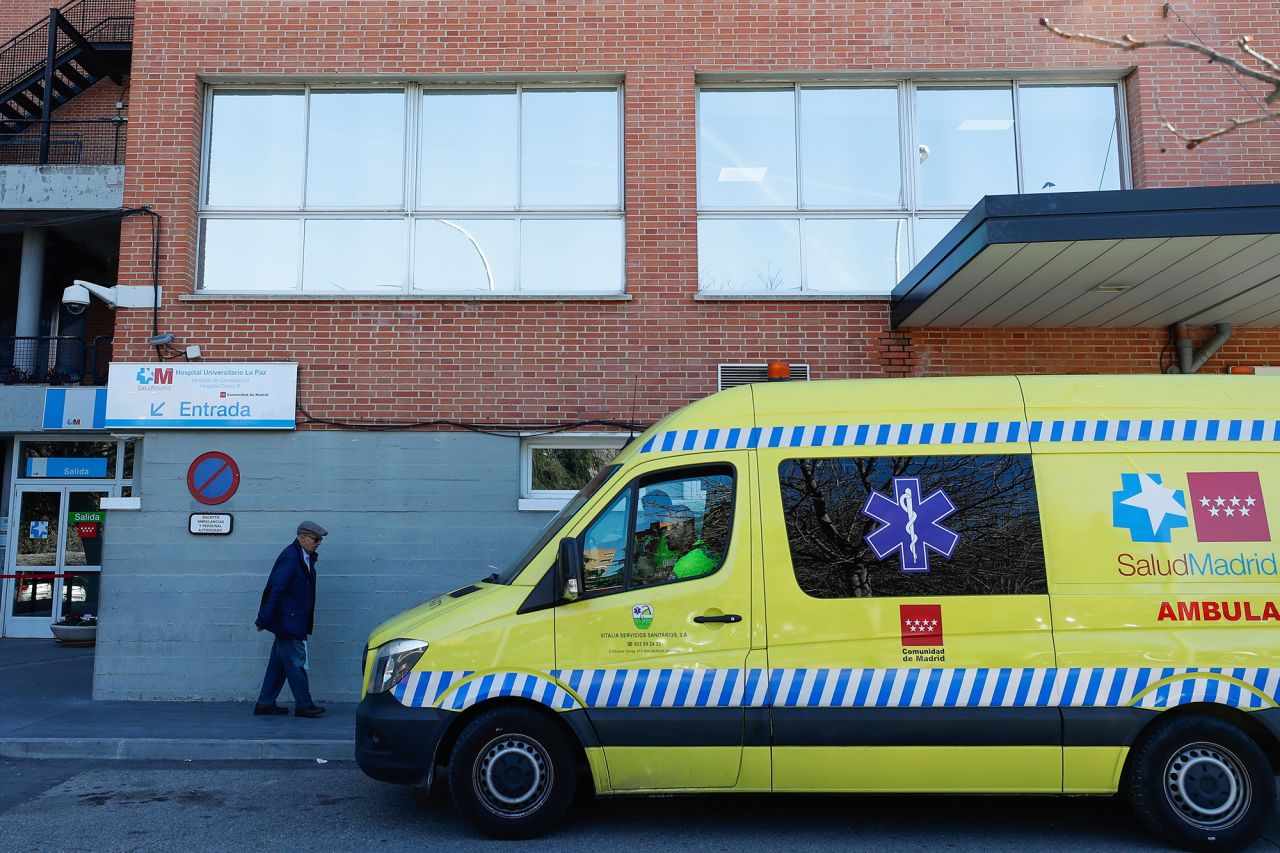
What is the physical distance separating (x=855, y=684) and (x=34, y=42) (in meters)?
16.2

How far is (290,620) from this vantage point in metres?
8.14

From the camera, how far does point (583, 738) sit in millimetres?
5102

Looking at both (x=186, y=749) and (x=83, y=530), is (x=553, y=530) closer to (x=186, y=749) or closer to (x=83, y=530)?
(x=186, y=749)

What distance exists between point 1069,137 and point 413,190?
6869mm

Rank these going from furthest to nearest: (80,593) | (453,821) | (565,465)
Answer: (80,593)
(565,465)
(453,821)

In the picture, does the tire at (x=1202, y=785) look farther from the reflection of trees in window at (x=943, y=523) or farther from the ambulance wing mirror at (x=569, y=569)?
the ambulance wing mirror at (x=569, y=569)

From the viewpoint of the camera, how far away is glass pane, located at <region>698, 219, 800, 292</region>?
970 cm

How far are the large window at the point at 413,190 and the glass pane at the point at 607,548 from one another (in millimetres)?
4672

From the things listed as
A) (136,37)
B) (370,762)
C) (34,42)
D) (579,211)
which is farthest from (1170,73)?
(34,42)

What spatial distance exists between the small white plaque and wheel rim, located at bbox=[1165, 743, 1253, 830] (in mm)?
7836

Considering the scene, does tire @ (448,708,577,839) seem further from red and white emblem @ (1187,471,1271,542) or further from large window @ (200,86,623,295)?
large window @ (200,86,623,295)

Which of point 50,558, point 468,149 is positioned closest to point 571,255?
point 468,149

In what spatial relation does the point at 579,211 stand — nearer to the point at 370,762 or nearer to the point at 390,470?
the point at 390,470

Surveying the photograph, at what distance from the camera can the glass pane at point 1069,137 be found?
992 centimetres
